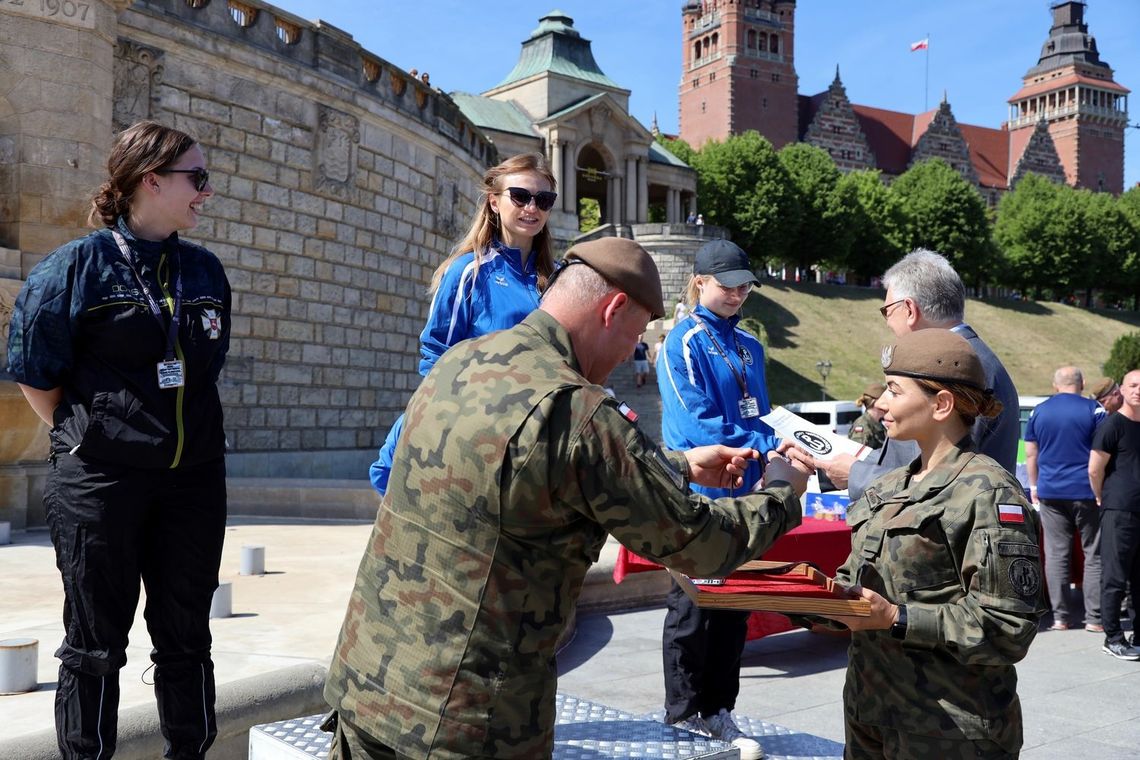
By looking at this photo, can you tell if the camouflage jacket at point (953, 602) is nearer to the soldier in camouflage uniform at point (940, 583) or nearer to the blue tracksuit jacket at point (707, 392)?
the soldier in camouflage uniform at point (940, 583)

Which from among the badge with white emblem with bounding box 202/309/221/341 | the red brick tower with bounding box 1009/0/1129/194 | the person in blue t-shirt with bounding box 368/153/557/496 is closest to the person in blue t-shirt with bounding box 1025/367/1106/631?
the person in blue t-shirt with bounding box 368/153/557/496

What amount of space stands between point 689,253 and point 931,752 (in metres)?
53.0

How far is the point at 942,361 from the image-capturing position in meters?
2.83

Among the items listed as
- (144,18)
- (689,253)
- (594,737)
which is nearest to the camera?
(594,737)

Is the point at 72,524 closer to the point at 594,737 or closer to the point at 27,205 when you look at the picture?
the point at 594,737

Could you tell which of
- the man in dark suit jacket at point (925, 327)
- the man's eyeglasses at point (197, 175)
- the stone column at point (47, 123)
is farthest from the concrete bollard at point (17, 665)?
the stone column at point (47, 123)

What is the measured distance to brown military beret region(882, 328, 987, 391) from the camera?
9.29ft

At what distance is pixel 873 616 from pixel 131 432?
7.54ft

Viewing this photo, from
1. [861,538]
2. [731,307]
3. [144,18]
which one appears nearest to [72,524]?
[861,538]

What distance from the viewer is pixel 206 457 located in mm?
3541

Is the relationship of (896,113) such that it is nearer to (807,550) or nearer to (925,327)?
(807,550)

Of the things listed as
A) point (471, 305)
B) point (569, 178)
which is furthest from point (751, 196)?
point (471, 305)

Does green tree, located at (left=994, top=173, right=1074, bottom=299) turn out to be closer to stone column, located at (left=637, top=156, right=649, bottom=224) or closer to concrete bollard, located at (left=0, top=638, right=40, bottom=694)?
stone column, located at (left=637, top=156, right=649, bottom=224)

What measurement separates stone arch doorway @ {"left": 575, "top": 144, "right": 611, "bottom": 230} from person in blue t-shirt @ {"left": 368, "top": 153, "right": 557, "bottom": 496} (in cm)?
5668
